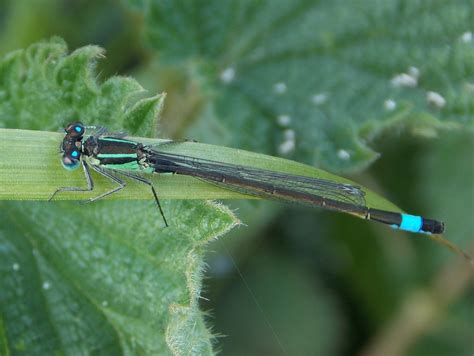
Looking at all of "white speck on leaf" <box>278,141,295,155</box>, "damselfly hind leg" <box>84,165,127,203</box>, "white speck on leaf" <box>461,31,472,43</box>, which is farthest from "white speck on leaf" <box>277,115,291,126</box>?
"damselfly hind leg" <box>84,165,127,203</box>

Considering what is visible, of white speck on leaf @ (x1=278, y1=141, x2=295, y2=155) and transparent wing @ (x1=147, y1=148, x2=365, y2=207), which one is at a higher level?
white speck on leaf @ (x1=278, y1=141, x2=295, y2=155)

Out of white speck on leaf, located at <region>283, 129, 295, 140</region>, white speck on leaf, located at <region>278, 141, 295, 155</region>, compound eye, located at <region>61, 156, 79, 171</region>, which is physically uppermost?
white speck on leaf, located at <region>283, 129, 295, 140</region>

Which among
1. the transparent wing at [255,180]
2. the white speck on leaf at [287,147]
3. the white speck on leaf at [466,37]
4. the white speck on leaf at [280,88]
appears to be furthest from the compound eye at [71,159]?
the white speck on leaf at [466,37]

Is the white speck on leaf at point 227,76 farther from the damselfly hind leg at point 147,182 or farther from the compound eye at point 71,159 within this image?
the compound eye at point 71,159

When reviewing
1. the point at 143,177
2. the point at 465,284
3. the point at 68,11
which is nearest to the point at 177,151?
the point at 143,177

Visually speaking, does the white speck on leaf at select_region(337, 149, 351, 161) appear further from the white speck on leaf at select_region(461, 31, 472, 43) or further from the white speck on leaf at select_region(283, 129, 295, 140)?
the white speck on leaf at select_region(461, 31, 472, 43)

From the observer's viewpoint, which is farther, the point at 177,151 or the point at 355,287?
the point at 355,287

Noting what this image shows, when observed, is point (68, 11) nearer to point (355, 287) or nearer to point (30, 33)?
point (30, 33)
